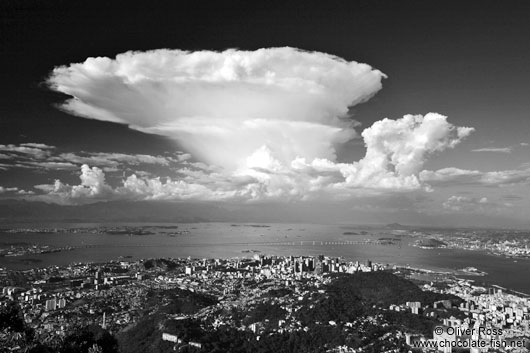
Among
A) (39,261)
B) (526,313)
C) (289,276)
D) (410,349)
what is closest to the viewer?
(410,349)

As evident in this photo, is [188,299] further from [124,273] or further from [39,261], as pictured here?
[39,261]

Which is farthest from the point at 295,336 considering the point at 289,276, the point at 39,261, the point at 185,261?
the point at 39,261

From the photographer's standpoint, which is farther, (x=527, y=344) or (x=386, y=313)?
(x=386, y=313)

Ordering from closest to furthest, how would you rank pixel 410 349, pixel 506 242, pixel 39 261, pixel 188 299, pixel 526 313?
pixel 410 349 → pixel 526 313 → pixel 188 299 → pixel 39 261 → pixel 506 242

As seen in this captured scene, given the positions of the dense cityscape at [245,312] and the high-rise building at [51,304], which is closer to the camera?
the dense cityscape at [245,312]

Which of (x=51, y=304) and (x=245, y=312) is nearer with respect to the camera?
(x=245, y=312)

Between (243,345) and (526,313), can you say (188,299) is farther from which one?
(526,313)

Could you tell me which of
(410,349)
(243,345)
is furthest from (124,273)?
(410,349)

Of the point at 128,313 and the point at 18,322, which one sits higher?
the point at 18,322

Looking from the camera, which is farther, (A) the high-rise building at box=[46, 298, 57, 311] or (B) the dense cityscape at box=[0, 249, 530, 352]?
(A) the high-rise building at box=[46, 298, 57, 311]
